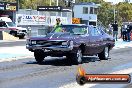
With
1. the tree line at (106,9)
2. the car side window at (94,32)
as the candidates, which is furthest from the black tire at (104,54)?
the tree line at (106,9)

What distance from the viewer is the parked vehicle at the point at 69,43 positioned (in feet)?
50.6

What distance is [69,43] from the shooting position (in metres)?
15.3

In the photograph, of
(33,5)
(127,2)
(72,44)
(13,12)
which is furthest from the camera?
(127,2)

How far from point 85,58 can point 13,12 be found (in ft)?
137

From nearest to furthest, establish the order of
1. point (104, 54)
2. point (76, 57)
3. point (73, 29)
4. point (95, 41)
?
point (76, 57) < point (73, 29) < point (95, 41) < point (104, 54)

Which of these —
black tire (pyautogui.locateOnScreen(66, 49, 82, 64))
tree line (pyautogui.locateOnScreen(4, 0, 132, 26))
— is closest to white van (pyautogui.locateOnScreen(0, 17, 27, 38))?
black tire (pyautogui.locateOnScreen(66, 49, 82, 64))

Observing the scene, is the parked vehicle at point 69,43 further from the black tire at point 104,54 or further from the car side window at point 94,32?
the black tire at point 104,54

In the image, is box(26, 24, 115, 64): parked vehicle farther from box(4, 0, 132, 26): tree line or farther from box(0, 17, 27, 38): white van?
box(4, 0, 132, 26): tree line

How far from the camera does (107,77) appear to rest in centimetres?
423

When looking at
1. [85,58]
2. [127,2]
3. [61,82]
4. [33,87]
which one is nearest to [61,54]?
[85,58]

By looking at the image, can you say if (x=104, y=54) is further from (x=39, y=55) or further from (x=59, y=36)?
(x=59, y=36)

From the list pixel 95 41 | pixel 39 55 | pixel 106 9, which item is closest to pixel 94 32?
pixel 95 41

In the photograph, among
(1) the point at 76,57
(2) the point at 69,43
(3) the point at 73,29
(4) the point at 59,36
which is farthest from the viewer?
(3) the point at 73,29

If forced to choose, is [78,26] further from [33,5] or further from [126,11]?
[126,11]
